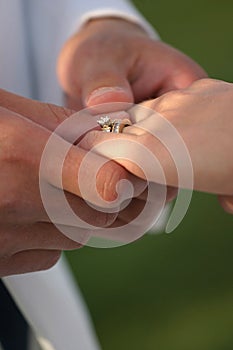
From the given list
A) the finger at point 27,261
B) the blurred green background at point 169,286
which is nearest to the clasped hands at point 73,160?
the finger at point 27,261

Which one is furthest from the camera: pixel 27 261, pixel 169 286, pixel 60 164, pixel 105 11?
pixel 169 286

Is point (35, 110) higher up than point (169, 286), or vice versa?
point (35, 110)

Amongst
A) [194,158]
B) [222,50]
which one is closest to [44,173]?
[194,158]

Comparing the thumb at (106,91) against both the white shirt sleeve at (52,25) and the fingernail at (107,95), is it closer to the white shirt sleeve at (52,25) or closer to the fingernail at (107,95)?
the fingernail at (107,95)

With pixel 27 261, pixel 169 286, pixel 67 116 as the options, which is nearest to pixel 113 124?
pixel 67 116

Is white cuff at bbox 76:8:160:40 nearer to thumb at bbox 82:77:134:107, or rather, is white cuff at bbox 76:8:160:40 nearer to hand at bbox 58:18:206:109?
hand at bbox 58:18:206:109

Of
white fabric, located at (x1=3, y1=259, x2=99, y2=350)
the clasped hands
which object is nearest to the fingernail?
the clasped hands

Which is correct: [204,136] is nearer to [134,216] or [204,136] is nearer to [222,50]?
[134,216]

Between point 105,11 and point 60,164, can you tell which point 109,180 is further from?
point 105,11
